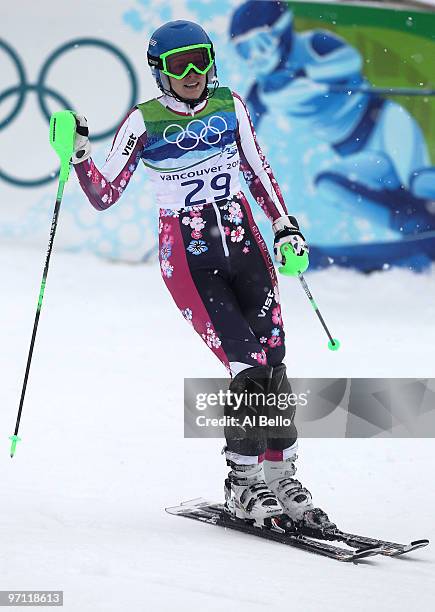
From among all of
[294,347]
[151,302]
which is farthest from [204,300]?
[151,302]

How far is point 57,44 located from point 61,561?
314 inches

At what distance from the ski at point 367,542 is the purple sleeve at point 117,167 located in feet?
5.44

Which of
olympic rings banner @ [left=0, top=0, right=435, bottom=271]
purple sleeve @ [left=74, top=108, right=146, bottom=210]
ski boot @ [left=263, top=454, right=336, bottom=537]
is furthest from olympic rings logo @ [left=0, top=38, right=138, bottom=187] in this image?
ski boot @ [left=263, top=454, right=336, bottom=537]

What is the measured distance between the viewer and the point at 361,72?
10.8 meters

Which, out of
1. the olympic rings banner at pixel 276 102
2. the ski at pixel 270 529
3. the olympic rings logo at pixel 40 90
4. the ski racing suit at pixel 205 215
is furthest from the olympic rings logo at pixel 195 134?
the olympic rings logo at pixel 40 90

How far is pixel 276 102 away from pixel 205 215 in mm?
6396

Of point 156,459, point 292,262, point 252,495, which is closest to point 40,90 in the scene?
point 156,459

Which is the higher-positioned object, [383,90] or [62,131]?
[383,90]

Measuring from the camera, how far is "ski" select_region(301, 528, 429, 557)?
4.13 metres

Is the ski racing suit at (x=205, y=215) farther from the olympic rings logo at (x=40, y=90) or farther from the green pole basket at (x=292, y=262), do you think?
the olympic rings logo at (x=40, y=90)

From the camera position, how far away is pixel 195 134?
4.50m

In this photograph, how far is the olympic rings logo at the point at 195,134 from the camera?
4.48m

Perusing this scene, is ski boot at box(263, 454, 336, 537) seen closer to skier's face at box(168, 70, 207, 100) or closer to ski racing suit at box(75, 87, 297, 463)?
ski racing suit at box(75, 87, 297, 463)

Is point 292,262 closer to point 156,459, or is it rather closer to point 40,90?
point 156,459
